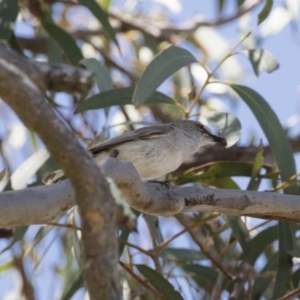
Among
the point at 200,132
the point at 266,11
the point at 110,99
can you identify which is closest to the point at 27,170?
the point at 110,99

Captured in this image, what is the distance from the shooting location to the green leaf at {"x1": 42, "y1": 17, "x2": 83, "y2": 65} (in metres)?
3.83

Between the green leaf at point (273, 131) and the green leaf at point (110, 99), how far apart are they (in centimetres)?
32

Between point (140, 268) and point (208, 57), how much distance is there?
96.8 inches

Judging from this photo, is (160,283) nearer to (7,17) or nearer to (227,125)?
(227,125)

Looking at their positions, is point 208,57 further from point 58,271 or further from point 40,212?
point 40,212

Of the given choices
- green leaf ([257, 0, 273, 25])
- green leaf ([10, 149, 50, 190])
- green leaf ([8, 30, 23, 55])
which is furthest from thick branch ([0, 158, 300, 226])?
green leaf ([8, 30, 23, 55])

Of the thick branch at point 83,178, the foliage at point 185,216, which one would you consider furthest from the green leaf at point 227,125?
the thick branch at point 83,178

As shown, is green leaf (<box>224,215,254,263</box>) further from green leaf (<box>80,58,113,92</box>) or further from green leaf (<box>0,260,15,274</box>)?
green leaf (<box>0,260,15,274</box>)

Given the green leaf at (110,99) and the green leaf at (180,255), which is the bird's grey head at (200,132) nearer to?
the green leaf at (110,99)

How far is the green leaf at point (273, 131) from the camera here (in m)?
3.21

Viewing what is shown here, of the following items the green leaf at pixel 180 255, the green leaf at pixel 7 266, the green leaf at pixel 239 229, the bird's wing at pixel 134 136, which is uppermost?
the green leaf at pixel 7 266

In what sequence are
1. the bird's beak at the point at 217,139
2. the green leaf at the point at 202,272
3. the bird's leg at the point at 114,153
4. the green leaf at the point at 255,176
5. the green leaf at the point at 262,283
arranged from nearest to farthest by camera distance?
the bird's leg at the point at 114,153
the green leaf at the point at 255,176
the green leaf at the point at 262,283
the green leaf at the point at 202,272
the bird's beak at the point at 217,139

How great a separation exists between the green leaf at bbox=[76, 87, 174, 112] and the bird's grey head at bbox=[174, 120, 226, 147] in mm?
122

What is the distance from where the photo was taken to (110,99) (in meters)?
3.31
